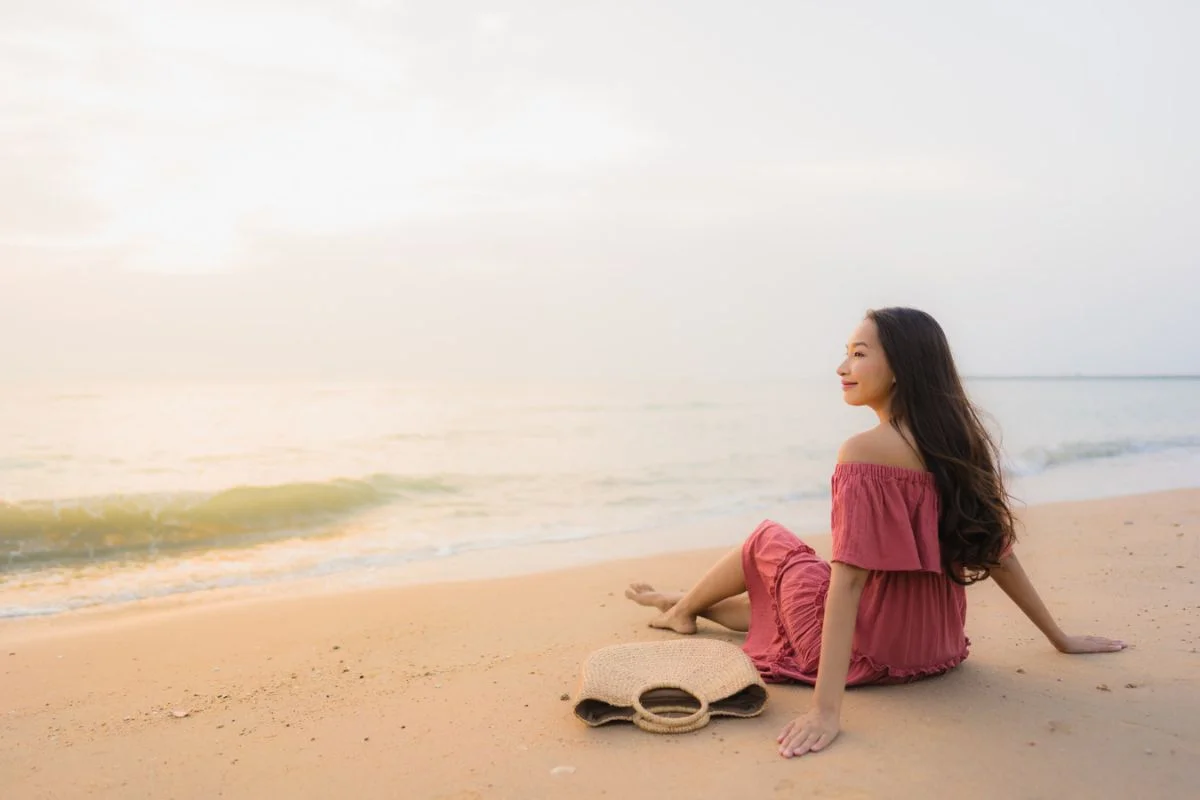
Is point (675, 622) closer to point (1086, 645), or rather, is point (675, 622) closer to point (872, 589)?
point (872, 589)

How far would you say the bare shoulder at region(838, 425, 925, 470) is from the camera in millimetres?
3188

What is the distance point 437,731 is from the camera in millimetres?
3426

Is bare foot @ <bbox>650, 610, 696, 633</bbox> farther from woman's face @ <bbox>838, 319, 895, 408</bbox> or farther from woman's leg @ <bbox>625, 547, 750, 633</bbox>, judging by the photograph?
woman's face @ <bbox>838, 319, 895, 408</bbox>

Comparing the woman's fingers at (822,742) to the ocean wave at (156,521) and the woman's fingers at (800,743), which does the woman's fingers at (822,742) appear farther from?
the ocean wave at (156,521)

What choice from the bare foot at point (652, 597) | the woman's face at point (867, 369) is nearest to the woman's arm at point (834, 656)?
the woman's face at point (867, 369)

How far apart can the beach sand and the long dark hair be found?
714mm

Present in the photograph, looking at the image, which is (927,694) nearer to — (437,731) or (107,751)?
(437,731)

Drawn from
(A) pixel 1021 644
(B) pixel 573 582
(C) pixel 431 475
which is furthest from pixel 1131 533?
(C) pixel 431 475

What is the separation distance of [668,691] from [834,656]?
70 centimetres

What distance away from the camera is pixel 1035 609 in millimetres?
3727

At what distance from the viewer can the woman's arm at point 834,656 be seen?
302 centimetres

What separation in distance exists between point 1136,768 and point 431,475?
12.9m

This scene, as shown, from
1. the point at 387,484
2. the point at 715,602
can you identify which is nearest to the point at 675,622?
the point at 715,602

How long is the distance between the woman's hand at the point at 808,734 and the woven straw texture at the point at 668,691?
0.96 feet
